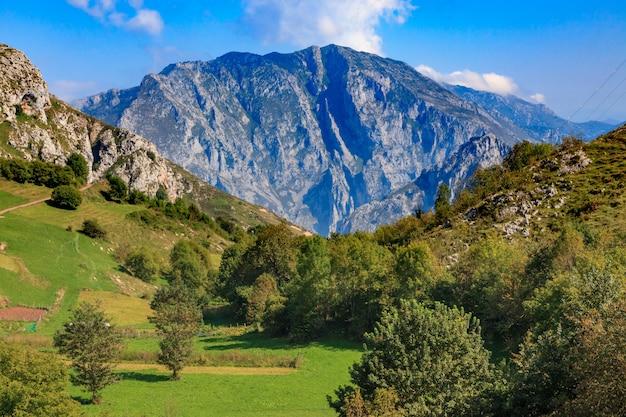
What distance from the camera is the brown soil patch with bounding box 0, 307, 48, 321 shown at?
6638 cm

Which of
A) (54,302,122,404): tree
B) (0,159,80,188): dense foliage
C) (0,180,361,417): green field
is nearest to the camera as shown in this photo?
(54,302,122,404): tree

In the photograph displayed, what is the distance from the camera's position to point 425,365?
82.5ft

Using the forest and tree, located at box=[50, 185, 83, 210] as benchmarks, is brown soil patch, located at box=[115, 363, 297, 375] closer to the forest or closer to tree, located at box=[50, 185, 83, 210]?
the forest

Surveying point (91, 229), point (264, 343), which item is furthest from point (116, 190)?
point (264, 343)

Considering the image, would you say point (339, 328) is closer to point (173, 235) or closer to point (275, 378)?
point (275, 378)

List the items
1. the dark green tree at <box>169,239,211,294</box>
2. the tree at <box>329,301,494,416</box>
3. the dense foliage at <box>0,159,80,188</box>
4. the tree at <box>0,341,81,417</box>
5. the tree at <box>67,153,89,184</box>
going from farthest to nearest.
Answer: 1. the tree at <box>67,153,89,184</box>
2. the dense foliage at <box>0,159,80,188</box>
3. the dark green tree at <box>169,239,211,294</box>
4. the tree at <box>0,341,81,417</box>
5. the tree at <box>329,301,494,416</box>

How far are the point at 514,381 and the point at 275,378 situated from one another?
114ft

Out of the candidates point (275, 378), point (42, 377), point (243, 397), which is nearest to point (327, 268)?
point (275, 378)

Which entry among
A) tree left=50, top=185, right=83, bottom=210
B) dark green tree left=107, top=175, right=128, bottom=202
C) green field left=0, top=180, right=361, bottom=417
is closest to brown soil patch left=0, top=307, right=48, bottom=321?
green field left=0, top=180, right=361, bottom=417

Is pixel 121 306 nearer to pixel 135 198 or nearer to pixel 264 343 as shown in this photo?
pixel 264 343

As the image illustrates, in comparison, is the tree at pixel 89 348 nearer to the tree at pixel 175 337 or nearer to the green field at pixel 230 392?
the green field at pixel 230 392

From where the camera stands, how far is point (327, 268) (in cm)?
7438

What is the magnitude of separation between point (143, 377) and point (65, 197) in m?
82.5

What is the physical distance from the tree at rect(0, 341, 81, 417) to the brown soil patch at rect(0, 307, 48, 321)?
1667 inches
